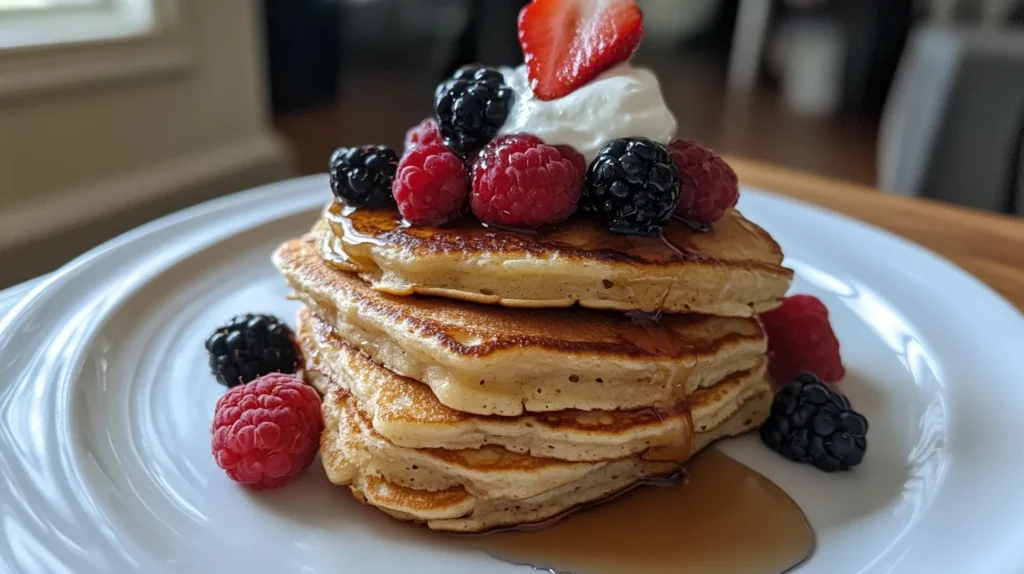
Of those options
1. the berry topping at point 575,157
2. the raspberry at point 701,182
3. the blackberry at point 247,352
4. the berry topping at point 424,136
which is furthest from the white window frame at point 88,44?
the raspberry at point 701,182

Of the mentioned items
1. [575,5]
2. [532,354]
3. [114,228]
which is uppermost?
[575,5]

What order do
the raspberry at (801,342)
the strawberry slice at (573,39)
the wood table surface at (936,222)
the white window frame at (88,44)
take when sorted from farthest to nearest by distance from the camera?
the white window frame at (88,44) → the wood table surface at (936,222) → the raspberry at (801,342) → the strawberry slice at (573,39)

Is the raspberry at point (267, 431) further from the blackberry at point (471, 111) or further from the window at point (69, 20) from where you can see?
the window at point (69, 20)

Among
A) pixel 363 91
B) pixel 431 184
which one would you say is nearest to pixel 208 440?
pixel 431 184

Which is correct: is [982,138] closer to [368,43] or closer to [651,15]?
[368,43]

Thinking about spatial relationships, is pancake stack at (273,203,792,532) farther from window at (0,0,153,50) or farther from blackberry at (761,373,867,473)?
window at (0,0,153,50)

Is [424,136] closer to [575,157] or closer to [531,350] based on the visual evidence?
[575,157]

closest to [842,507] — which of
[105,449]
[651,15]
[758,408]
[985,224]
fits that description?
[758,408]
